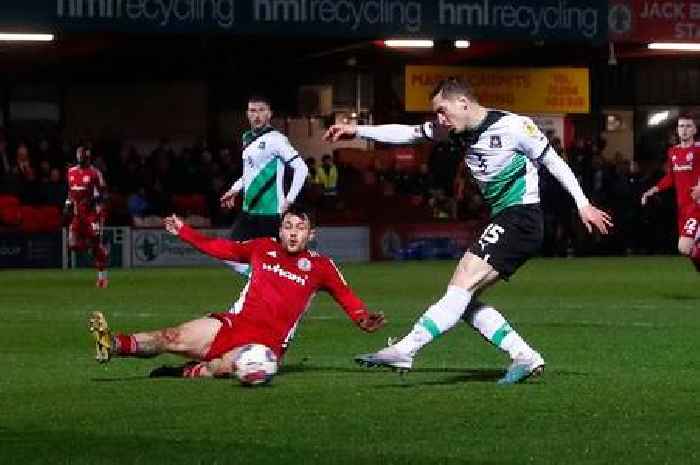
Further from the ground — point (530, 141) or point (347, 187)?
point (530, 141)

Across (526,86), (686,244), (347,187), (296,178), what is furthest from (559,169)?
(526,86)

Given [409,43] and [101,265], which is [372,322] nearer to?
[101,265]

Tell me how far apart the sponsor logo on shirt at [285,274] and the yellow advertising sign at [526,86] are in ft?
95.0

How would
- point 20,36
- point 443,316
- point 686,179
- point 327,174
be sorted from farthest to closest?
→ point 327,174 < point 20,36 < point 686,179 < point 443,316

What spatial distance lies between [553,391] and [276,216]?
604cm

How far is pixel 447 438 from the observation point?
10.2m

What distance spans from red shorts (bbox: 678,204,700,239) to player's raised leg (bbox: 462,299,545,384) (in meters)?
11.4

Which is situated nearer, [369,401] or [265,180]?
[369,401]

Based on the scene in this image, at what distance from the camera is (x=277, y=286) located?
13.4 metres

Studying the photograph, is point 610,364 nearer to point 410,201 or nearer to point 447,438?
point 447,438

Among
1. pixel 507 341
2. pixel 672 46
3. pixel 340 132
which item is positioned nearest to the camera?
pixel 507 341

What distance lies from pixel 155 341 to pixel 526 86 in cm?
3069

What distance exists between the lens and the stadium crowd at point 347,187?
3706cm

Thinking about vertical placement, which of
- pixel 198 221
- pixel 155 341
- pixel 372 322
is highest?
pixel 372 322
